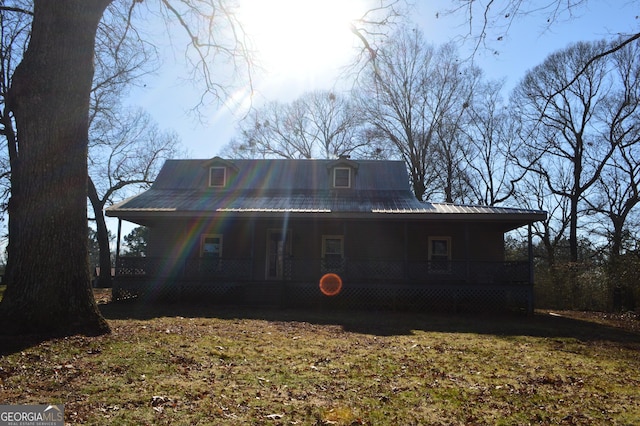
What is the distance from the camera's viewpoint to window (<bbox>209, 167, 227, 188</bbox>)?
20203 millimetres

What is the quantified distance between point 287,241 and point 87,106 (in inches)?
443

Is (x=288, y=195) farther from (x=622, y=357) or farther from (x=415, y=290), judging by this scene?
(x=622, y=357)

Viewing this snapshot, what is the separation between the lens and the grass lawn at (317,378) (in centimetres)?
428

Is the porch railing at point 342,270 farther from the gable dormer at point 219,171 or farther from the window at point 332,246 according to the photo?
the gable dormer at point 219,171

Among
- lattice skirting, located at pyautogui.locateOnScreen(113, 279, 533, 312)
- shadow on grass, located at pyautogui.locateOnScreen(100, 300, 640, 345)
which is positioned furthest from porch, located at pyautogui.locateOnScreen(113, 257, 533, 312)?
shadow on grass, located at pyautogui.locateOnScreen(100, 300, 640, 345)

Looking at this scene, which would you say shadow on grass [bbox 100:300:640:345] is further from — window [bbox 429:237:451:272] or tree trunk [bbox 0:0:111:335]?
tree trunk [bbox 0:0:111:335]

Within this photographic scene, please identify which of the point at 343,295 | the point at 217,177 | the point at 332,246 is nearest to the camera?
the point at 343,295

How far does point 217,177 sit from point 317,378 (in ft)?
52.8

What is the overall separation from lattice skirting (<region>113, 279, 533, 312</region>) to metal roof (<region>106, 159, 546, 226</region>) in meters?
2.52

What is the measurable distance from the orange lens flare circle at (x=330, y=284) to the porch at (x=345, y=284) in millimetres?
152

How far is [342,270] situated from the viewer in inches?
615

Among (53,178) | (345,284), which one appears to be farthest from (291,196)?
(53,178)

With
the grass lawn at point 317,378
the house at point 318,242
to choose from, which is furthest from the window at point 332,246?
the grass lawn at point 317,378

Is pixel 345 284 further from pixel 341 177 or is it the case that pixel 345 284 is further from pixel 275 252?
pixel 341 177
